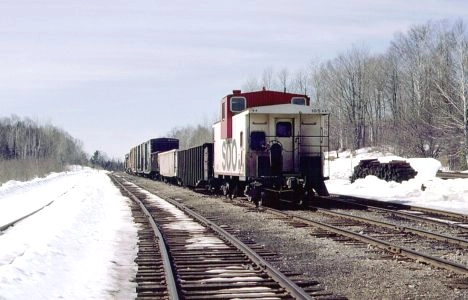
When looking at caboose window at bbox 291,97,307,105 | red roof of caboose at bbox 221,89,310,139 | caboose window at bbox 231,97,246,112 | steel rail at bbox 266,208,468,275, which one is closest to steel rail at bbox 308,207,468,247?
steel rail at bbox 266,208,468,275

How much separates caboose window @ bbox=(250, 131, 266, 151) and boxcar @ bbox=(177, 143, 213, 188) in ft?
20.2

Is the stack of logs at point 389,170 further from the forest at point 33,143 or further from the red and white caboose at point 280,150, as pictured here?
the forest at point 33,143

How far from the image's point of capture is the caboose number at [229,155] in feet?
62.0

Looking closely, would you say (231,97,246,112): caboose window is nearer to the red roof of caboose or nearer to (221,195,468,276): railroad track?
the red roof of caboose

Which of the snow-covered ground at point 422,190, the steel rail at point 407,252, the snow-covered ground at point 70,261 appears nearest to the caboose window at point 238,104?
the snow-covered ground at point 422,190

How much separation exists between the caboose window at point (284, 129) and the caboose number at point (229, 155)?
1.60 m

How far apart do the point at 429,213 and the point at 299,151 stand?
424 cm

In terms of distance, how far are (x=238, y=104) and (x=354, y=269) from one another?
41.1 feet

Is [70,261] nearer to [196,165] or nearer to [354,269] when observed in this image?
[354,269]

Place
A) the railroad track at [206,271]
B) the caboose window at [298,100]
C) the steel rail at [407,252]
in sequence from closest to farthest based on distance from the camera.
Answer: the railroad track at [206,271], the steel rail at [407,252], the caboose window at [298,100]

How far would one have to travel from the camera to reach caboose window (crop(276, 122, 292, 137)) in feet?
58.9

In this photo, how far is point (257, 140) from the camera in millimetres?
17688

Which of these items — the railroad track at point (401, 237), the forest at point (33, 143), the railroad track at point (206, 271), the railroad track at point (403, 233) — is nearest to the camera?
the railroad track at point (206, 271)

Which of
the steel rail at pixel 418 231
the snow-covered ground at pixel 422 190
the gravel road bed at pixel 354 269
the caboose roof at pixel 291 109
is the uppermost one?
the caboose roof at pixel 291 109
